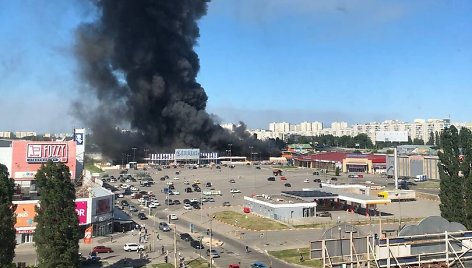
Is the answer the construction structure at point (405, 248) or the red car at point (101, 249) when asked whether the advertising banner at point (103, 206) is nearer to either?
the red car at point (101, 249)

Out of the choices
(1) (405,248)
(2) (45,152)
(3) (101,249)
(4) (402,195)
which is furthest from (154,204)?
(1) (405,248)

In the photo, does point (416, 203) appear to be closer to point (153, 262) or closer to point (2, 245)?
point (153, 262)

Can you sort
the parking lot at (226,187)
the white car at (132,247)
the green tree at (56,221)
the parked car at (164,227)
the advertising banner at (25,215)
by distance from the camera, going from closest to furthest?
the green tree at (56,221) → the white car at (132,247) → the advertising banner at (25,215) → the parked car at (164,227) → the parking lot at (226,187)

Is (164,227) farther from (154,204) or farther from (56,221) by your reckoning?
(56,221)

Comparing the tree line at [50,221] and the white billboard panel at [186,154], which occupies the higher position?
the white billboard panel at [186,154]

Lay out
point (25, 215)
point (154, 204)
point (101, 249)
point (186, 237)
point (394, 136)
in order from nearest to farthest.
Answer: point (101, 249), point (25, 215), point (186, 237), point (154, 204), point (394, 136)

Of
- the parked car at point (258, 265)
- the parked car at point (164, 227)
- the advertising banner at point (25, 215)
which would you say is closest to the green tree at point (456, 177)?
the parked car at point (258, 265)

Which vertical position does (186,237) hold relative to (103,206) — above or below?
below
